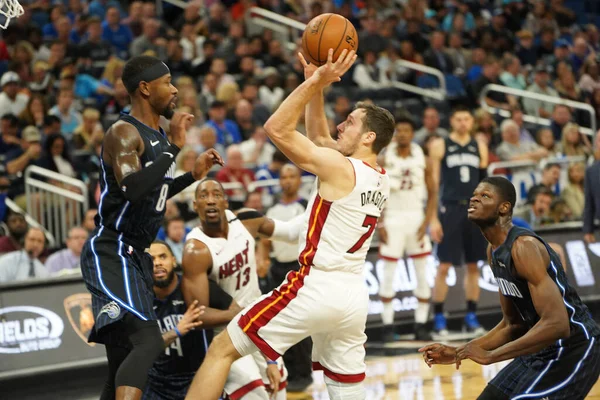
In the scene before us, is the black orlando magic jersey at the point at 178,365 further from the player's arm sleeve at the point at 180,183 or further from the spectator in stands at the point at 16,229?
the spectator in stands at the point at 16,229

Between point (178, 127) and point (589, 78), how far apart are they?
11953mm

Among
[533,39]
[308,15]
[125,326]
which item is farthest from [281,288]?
[533,39]

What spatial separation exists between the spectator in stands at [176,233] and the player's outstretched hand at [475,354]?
453 centimetres

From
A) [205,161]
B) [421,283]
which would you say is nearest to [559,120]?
[421,283]

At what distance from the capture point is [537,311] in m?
4.70

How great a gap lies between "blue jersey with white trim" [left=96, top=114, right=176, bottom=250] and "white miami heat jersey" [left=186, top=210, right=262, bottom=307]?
0.88 m

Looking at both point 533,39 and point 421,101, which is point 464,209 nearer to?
point 421,101

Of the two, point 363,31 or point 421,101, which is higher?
point 363,31

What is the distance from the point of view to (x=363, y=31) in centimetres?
1502

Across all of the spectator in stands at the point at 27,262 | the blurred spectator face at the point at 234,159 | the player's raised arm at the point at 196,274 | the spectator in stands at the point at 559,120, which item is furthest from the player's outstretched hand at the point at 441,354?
the spectator in stands at the point at 559,120

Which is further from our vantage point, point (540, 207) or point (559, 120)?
point (559, 120)

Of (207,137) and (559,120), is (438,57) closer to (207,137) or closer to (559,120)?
(559,120)

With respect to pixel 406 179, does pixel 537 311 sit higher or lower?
lower

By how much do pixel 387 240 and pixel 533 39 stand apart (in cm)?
930
